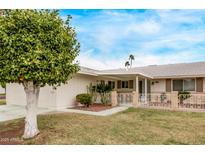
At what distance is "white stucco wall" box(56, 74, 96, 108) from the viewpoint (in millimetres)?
15383

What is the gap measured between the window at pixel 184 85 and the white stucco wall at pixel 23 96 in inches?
435

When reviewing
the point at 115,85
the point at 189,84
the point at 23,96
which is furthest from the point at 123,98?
the point at 23,96

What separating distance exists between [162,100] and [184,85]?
2727 millimetres

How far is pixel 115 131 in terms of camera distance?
9.02 metres

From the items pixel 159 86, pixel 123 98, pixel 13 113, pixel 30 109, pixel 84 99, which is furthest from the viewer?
pixel 159 86

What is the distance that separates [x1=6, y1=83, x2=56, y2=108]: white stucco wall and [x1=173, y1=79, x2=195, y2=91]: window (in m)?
11.1

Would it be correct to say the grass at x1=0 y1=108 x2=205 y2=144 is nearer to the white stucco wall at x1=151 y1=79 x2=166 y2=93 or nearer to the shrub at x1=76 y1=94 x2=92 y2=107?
the shrub at x1=76 y1=94 x2=92 y2=107

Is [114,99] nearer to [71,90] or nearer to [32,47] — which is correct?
[71,90]

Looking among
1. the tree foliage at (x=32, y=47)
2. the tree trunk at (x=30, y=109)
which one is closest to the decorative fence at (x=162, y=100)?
the tree trunk at (x=30, y=109)

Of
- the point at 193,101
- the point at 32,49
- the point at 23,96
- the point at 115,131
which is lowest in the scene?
the point at 115,131

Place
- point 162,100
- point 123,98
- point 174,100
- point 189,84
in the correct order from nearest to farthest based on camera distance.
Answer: point 174,100, point 123,98, point 162,100, point 189,84

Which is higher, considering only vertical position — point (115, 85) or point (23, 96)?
point (115, 85)

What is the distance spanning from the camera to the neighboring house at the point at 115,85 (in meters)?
15.6

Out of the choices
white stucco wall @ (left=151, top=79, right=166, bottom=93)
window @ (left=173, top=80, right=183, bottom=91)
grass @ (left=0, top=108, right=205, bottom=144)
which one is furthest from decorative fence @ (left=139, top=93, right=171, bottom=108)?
grass @ (left=0, top=108, right=205, bottom=144)
